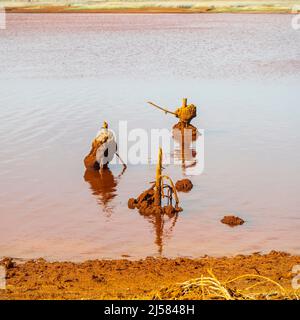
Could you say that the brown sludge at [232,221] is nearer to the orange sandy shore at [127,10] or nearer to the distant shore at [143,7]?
the distant shore at [143,7]

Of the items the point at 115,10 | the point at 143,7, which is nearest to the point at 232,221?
the point at 115,10

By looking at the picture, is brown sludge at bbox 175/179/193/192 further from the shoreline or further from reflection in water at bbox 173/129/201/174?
the shoreline

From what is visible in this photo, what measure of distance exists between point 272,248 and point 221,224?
166 centimetres

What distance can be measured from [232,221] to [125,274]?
13.2 feet

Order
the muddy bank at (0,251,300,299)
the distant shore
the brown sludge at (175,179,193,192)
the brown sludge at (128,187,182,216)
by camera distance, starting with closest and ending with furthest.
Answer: the muddy bank at (0,251,300,299)
the brown sludge at (128,187,182,216)
the brown sludge at (175,179,193,192)
the distant shore

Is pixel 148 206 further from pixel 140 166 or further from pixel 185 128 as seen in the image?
pixel 185 128

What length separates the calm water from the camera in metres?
14.4

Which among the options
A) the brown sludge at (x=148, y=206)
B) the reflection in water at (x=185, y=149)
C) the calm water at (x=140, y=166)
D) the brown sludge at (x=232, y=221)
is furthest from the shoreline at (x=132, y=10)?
the brown sludge at (x=232, y=221)

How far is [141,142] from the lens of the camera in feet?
75.1

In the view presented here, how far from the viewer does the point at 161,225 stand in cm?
1512

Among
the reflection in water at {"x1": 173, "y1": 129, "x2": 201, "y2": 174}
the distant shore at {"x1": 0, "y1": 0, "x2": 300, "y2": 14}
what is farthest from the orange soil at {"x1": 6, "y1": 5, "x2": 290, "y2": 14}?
the reflection in water at {"x1": 173, "y1": 129, "x2": 201, "y2": 174}

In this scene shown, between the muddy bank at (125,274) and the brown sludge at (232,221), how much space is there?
6.71 feet

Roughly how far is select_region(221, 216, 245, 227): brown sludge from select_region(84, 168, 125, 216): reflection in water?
2.54 metres

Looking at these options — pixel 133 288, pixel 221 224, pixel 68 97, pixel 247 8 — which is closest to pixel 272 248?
pixel 221 224
